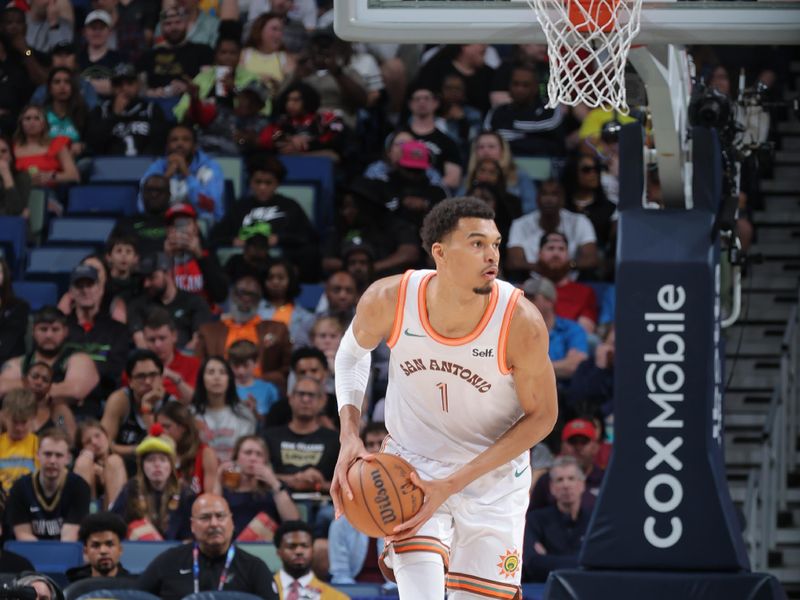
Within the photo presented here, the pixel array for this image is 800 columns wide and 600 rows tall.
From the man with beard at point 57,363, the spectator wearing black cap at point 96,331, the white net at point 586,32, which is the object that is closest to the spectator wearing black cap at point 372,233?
the spectator wearing black cap at point 96,331

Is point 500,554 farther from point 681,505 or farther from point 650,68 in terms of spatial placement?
point 650,68

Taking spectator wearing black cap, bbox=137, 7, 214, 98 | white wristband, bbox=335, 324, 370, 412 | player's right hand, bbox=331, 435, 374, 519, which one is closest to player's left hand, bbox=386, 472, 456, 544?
player's right hand, bbox=331, 435, 374, 519

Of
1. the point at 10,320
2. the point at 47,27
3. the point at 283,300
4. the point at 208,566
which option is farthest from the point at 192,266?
the point at 47,27

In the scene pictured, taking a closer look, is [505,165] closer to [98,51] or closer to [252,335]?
[252,335]

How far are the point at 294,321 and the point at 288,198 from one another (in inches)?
49.2

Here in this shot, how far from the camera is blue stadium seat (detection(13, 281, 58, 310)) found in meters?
12.1

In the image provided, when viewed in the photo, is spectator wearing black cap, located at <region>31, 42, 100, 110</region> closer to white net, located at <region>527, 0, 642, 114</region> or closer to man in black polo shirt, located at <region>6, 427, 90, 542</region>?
man in black polo shirt, located at <region>6, 427, 90, 542</region>

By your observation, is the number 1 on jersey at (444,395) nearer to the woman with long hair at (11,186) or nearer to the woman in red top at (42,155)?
the woman with long hair at (11,186)

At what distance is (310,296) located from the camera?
1212 centimetres

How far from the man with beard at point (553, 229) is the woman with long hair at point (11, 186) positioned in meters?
3.92

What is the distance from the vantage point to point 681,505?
25.1 feet

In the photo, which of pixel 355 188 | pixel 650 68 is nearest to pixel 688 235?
pixel 650 68

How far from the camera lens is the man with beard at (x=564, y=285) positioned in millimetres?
11430

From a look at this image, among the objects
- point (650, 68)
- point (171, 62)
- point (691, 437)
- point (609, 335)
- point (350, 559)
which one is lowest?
point (350, 559)
